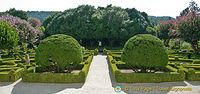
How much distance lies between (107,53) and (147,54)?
15.6 meters

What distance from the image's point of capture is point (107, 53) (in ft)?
93.2

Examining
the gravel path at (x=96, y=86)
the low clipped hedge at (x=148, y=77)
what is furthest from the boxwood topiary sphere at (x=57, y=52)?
the low clipped hedge at (x=148, y=77)

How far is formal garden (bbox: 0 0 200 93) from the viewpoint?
42.9ft

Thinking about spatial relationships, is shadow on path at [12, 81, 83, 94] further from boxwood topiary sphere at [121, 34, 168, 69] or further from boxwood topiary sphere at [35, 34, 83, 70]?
boxwood topiary sphere at [121, 34, 168, 69]

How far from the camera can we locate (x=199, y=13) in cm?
2505

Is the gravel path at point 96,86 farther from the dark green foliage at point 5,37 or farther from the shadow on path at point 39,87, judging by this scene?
the dark green foliage at point 5,37

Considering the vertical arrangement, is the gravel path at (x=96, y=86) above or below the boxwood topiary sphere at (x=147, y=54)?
below

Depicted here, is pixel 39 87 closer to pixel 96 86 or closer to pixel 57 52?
pixel 57 52

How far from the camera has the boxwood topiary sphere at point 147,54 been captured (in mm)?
13070

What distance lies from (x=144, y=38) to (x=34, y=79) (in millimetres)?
10224

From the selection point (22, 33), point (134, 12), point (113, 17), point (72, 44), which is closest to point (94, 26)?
point (113, 17)

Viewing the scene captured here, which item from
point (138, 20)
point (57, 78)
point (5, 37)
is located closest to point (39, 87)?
point (57, 78)

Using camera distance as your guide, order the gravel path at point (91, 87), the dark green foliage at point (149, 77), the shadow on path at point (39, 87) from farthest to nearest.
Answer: the dark green foliage at point (149, 77), the shadow on path at point (39, 87), the gravel path at point (91, 87)

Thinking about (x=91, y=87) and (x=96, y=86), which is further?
(x=96, y=86)
